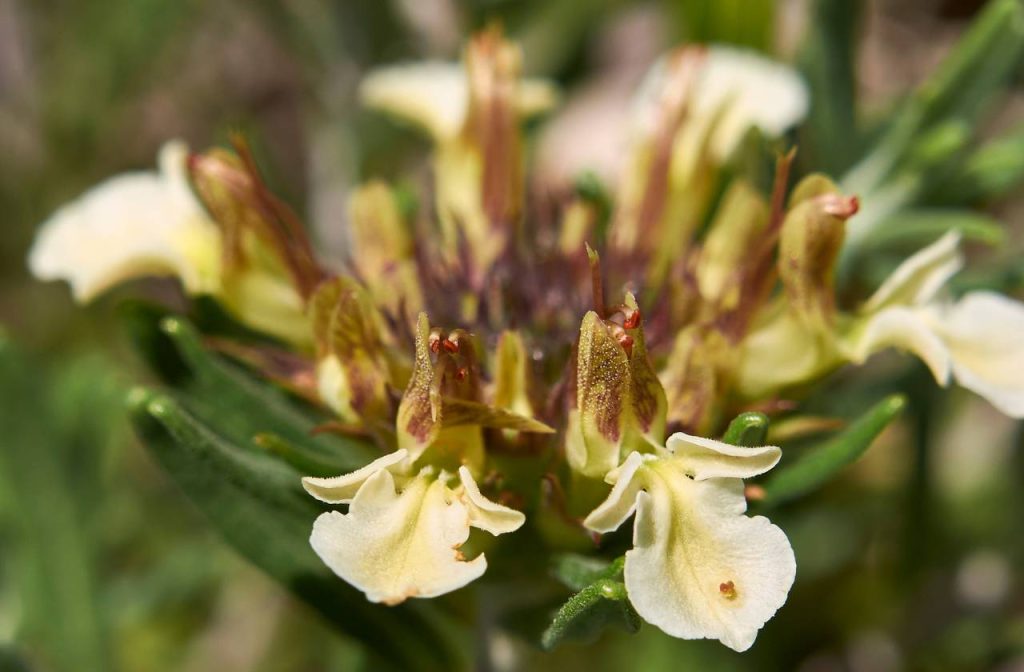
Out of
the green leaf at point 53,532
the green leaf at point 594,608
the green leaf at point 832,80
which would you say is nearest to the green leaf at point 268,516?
the green leaf at point 594,608

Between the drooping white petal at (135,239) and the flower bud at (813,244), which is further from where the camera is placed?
the drooping white petal at (135,239)

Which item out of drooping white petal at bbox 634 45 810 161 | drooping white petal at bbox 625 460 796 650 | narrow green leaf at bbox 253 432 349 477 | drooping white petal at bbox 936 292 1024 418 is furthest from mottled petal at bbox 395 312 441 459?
drooping white petal at bbox 634 45 810 161

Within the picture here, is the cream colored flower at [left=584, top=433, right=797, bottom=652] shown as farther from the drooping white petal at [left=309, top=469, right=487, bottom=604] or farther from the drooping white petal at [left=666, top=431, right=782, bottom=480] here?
the drooping white petal at [left=309, top=469, right=487, bottom=604]

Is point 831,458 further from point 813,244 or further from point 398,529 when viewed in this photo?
point 398,529

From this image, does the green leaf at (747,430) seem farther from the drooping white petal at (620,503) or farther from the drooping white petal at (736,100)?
the drooping white petal at (736,100)

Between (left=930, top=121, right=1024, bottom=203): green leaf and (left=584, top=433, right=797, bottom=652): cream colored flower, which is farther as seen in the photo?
(left=930, top=121, right=1024, bottom=203): green leaf

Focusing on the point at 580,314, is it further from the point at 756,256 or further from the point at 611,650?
the point at 611,650
